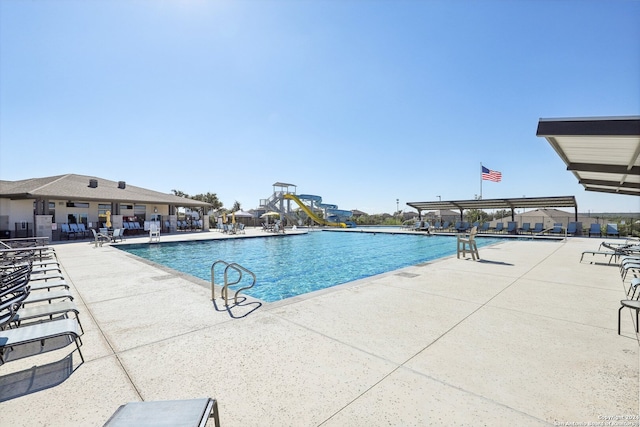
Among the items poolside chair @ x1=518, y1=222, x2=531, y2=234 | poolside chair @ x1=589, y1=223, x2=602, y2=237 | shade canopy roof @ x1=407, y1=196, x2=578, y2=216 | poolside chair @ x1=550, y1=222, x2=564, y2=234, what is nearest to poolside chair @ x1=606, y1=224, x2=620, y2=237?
poolside chair @ x1=589, y1=223, x2=602, y2=237

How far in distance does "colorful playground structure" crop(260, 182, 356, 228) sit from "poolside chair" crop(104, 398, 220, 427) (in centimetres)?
2973

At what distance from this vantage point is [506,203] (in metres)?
22.2

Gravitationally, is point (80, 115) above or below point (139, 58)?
below

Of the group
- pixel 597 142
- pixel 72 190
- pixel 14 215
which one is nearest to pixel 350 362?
pixel 597 142

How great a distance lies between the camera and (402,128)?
20.6 metres

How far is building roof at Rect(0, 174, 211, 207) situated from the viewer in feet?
54.6

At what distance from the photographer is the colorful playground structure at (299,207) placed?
31781 millimetres

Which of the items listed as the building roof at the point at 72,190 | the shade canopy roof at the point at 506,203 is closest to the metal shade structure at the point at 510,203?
the shade canopy roof at the point at 506,203

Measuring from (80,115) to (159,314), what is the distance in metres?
16.3

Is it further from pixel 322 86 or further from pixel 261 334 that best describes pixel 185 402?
pixel 322 86

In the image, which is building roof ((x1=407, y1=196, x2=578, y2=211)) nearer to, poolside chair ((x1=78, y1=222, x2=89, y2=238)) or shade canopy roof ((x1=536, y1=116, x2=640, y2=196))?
shade canopy roof ((x1=536, y1=116, x2=640, y2=196))

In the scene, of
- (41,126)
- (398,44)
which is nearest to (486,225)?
(398,44)

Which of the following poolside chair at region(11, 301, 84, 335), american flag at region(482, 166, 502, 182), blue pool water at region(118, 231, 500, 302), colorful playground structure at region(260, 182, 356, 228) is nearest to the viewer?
poolside chair at region(11, 301, 84, 335)

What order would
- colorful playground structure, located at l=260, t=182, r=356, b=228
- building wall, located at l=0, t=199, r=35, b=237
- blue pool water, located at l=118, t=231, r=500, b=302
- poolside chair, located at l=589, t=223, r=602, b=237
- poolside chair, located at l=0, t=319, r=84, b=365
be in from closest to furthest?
1. poolside chair, located at l=0, t=319, r=84, b=365
2. blue pool water, located at l=118, t=231, r=500, b=302
3. building wall, located at l=0, t=199, r=35, b=237
4. poolside chair, located at l=589, t=223, r=602, b=237
5. colorful playground structure, located at l=260, t=182, r=356, b=228
